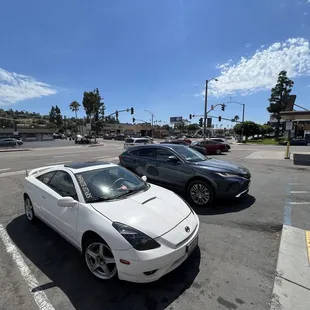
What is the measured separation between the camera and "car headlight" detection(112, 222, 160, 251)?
261 centimetres

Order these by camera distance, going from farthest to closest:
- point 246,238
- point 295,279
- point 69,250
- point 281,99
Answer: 1. point 281,99
2. point 246,238
3. point 69,250
4. point 295,279

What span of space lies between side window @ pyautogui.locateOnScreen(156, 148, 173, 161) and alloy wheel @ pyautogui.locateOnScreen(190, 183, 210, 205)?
1229 mm

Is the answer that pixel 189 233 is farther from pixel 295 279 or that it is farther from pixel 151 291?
pixel 295 279

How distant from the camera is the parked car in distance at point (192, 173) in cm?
556

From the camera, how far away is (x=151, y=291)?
276 cm

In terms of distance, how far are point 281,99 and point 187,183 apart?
59642mm

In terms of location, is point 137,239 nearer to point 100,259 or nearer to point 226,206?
point 100,259

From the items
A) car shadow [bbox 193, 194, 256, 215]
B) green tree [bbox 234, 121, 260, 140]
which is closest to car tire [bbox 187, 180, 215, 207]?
car shadow [bbox 193, 194, 256, 215]

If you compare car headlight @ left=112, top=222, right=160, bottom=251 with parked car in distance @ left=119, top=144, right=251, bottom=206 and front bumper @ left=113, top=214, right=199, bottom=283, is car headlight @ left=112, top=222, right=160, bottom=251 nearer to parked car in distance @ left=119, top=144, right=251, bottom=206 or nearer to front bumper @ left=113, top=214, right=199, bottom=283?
front bumper @ left=113, top=214, right=199, bottom=283

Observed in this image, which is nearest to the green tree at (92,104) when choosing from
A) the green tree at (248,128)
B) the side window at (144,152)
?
the green tree at (248,128)

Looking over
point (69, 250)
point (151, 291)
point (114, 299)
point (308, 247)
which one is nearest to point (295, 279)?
point (308, 247)

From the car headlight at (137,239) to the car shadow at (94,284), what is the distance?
59cm

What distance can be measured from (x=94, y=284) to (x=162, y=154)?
4.32 meters

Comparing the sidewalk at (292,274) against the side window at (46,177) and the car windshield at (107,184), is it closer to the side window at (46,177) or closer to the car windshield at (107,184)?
the car windshield at (107,184)
